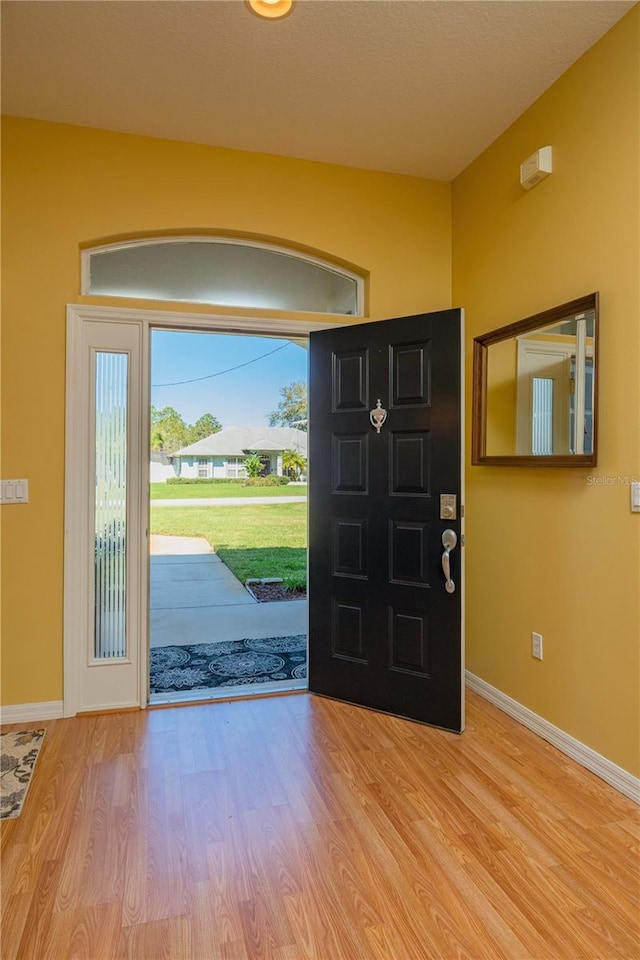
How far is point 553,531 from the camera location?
8.43ft

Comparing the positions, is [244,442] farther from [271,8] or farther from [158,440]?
[271,8]

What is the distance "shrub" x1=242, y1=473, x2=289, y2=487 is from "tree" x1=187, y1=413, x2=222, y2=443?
0.90 meters

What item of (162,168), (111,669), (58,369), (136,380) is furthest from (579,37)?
(111,669)

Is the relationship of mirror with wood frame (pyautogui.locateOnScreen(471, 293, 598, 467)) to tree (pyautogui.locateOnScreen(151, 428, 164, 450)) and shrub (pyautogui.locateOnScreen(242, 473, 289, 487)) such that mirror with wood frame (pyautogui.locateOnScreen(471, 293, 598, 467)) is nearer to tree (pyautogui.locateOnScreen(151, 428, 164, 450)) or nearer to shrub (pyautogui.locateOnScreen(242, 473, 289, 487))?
shrub (pyautogui.locateOnScreen(242, 473, 289, 487))

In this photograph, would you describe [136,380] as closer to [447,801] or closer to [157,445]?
[447,801]

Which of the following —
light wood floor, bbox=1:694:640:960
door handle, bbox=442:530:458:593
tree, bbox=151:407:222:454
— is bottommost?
light wood floor, bbox=1:694:640:960

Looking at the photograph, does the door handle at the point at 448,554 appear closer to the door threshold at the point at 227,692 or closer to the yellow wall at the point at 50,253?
the door threshold at the point at 227,692

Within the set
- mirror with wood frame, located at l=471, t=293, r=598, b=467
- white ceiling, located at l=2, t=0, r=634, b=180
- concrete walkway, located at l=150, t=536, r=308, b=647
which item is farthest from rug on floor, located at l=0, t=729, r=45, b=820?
white ceiling, located at l=2, t=0, r=634, b=180

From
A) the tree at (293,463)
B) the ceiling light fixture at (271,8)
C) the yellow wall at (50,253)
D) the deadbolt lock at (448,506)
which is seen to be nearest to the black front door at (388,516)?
the deadbolt lock at (448,506)

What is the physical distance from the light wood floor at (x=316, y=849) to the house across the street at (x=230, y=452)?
15.5ft

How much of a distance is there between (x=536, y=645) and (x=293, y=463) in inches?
201

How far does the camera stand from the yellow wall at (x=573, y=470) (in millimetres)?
2145

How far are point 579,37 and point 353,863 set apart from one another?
3.29 meters

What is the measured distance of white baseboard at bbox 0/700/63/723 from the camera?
2.72m
